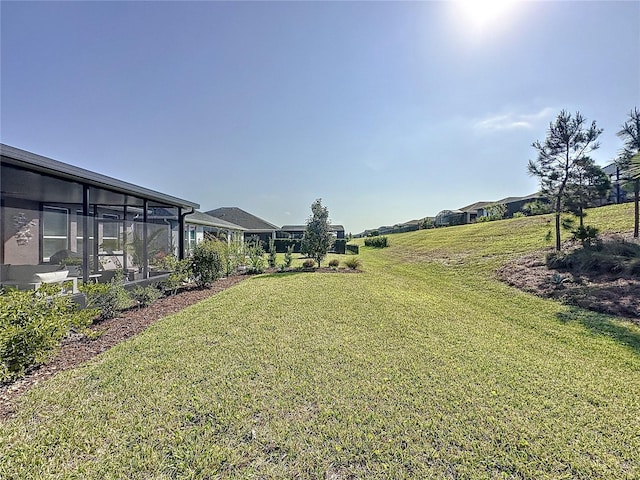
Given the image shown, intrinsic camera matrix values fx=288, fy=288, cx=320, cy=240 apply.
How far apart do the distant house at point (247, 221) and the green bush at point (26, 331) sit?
90.0ft

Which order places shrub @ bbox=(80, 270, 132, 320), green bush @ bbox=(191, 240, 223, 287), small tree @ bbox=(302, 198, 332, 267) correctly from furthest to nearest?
1. small tree @ bbox=(302, 198, 332, 267)
2. green bush @ bbox=(191, 240, 223, 287)
3. shrub @ bbox=(80, 270, 132, 320)

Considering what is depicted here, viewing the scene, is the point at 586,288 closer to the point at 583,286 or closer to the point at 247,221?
the point at 583,286

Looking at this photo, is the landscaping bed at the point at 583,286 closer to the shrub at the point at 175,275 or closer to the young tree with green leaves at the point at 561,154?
the young tree with green leaves at the point at 561,154

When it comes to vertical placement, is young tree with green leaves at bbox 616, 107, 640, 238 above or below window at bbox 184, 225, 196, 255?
above

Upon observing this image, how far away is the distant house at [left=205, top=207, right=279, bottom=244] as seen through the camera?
32.4 metres

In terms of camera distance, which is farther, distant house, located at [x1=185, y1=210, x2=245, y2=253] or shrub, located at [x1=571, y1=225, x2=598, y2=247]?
distant house, located at [x1=185, y1=210, x2=245, y2=253]

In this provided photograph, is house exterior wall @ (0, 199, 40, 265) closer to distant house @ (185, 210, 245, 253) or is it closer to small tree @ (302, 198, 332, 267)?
distant house @ (185, 210, 245, 253)

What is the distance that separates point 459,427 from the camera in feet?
9.04

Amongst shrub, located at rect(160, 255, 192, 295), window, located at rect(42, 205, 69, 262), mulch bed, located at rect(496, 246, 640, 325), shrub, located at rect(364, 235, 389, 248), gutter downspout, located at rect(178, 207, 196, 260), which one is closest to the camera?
mulch bed, located at rect(496, 246, 640, 325)

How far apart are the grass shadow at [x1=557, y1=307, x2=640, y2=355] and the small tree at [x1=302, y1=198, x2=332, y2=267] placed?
9.68m

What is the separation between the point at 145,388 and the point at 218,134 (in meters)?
14.0

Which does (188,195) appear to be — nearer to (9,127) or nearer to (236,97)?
(236,97)

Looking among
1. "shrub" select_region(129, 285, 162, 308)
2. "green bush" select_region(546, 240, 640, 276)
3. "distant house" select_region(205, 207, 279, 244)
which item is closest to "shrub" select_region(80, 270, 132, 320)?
"shrub" select_region(129, 285, 162, 308)

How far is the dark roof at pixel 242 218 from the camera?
33097 mm
